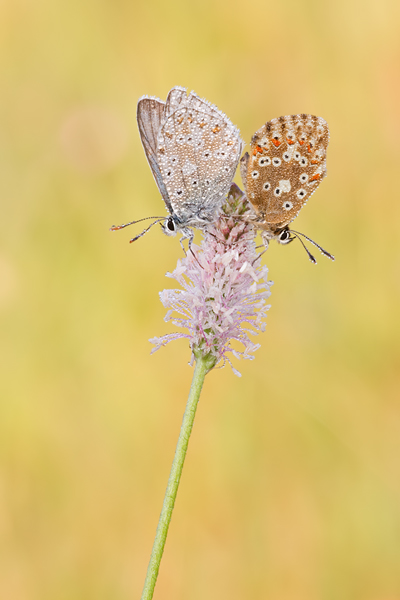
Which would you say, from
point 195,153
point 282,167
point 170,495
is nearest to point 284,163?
point 282,167

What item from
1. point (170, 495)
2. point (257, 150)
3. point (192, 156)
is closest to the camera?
point (170, 495)

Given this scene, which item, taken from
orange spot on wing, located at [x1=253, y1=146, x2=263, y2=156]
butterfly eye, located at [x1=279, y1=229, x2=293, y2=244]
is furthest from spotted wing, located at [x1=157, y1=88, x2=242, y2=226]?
butterfly eye, located at [x1=279, y1=229, x2=293, y2=244]

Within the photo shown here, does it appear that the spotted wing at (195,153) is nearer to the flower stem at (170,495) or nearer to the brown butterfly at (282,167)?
the brown butterfly at (282,167)

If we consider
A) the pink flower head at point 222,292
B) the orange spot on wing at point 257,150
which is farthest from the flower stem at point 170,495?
the orange spot on wing at point 257,150

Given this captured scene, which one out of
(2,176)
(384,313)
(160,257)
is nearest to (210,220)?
(160,257)

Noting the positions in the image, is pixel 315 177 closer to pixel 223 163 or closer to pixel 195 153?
pixel 223 163

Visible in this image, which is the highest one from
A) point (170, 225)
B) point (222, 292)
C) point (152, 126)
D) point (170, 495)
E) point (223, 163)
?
point (152, 126)
